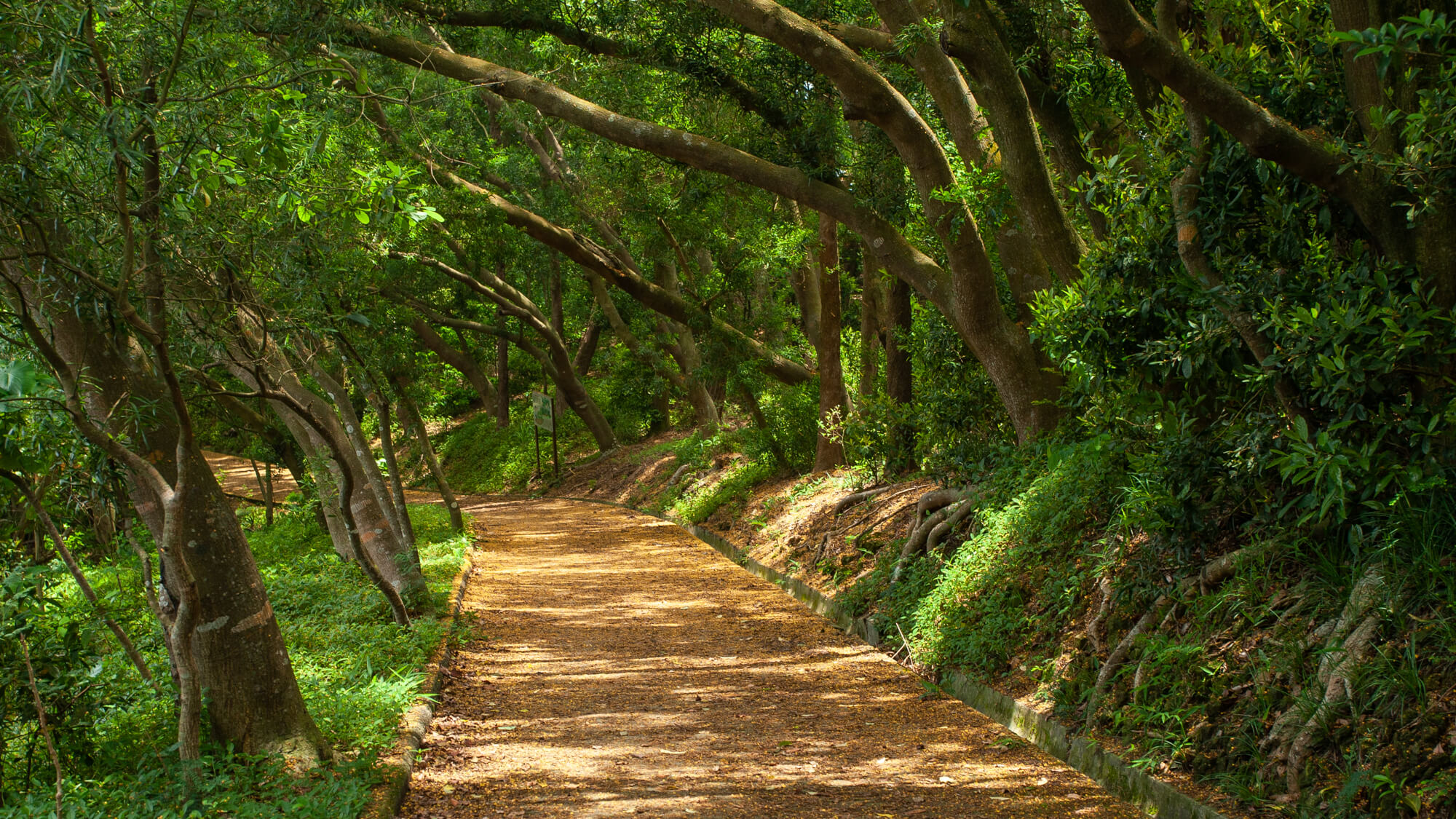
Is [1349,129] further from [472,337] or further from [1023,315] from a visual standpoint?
[472,337]

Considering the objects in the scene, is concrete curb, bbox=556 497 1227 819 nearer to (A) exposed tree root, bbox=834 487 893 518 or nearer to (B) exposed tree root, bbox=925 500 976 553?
(B) exposed tree root, bbox=925 500 976 553

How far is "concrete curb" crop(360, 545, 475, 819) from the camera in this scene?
471 centimetres

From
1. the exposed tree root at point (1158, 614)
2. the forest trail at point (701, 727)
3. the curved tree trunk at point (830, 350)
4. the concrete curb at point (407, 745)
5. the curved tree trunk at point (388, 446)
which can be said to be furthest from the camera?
the curved tree trunk at point (830, 350)

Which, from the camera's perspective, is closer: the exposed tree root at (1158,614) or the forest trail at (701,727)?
the forest trail at (701,727)

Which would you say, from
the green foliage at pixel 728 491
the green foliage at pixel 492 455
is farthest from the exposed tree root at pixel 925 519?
the green foliage at pixel 492 455

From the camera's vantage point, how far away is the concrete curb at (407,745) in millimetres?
4715

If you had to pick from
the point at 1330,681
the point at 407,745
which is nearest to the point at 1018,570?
the point at 1330,681

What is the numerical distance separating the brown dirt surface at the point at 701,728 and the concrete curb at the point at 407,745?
97 mm

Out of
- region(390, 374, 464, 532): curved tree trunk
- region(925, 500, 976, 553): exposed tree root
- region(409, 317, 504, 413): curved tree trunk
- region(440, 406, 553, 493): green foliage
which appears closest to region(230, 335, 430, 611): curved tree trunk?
region(390, 374, 464, 532): curved tree trunk

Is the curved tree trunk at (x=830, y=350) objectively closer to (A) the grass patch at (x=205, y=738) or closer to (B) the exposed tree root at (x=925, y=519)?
(B) the exposed tree root at (x=925, y=519)

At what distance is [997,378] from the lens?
357 inches

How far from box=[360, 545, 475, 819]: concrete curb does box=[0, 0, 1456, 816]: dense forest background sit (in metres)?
0.18

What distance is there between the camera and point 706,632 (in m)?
9.33

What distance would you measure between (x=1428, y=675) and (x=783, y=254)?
36.6 ft
